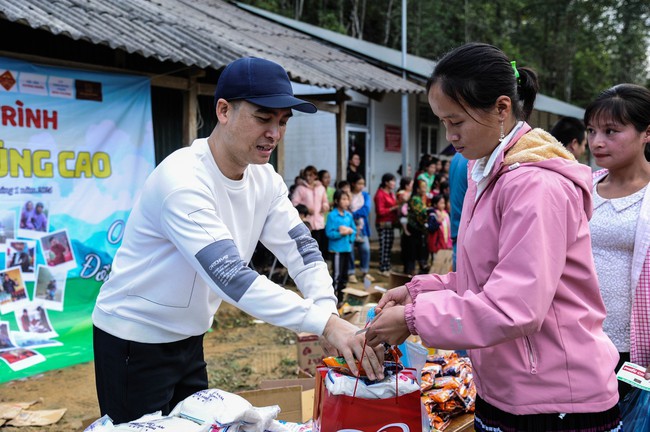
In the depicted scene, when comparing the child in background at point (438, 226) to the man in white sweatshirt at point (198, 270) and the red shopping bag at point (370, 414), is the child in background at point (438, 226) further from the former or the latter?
the red shopping bag at point (370, 414)

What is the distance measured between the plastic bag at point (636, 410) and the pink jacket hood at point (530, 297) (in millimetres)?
734

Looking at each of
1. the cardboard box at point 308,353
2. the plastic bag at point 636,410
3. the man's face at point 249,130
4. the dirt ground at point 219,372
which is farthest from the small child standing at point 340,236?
the man's face at point 249,130

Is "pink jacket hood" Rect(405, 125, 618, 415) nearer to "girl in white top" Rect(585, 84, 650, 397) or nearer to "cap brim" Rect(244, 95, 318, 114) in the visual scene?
"cap brim" Rect(244, 95, 318, 114)

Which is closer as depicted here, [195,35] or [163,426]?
[163,426]

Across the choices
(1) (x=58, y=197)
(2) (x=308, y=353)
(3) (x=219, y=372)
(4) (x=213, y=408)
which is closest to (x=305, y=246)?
(4) (x=213, y=408)

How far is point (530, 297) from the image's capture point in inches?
53.9

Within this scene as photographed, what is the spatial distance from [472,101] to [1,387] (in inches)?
180

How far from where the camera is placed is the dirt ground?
4.32m

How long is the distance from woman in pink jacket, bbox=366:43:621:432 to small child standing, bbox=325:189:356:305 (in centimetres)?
641

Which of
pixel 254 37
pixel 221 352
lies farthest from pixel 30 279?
pixel 254 37

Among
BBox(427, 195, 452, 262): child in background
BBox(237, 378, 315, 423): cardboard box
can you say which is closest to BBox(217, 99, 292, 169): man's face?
BBox(237, 378, 315, 423): cardboard box

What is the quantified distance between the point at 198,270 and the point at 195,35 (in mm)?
5475

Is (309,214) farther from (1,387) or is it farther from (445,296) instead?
(445,296)

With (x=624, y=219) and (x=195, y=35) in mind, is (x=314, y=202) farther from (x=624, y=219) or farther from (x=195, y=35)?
(x=624, y=219)
